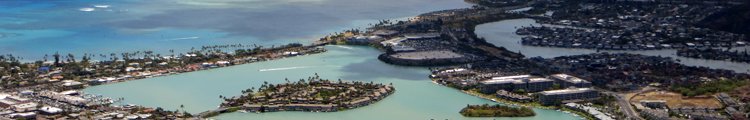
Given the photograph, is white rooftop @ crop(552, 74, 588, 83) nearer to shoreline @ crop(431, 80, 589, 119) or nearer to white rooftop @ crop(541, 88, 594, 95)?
white rooftop @ crop(541, 88, 594, 95)

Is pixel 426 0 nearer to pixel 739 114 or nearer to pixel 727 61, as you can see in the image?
pixel 727 61

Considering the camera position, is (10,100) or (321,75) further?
(321,75)

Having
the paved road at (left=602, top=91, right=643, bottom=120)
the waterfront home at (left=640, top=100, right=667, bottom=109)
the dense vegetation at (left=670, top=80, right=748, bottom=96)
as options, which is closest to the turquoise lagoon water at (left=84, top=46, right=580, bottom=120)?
the paved road at (left=602, top=91, right=643, bottom=120)

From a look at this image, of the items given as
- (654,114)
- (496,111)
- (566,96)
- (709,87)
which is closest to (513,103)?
(566,96)

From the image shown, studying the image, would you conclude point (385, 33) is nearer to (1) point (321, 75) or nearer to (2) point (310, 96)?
(1) point (321, 75)

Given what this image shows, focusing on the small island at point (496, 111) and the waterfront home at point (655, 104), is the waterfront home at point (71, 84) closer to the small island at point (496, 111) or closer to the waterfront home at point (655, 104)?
the small island at point (496, 111)

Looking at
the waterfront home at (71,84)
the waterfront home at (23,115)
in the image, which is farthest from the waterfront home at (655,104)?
the waterfront home at (71,84)

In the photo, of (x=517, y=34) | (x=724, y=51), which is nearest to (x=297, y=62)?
(x=517, y=34)
